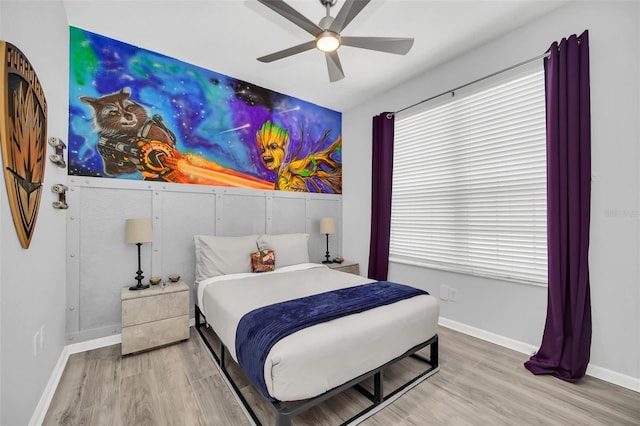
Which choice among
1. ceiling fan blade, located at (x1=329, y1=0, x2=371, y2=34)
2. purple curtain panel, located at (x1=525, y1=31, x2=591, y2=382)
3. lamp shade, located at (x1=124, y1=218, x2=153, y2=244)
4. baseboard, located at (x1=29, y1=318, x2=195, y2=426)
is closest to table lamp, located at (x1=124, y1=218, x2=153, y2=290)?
lamp shade, located at (x1=124, y1=218, x2=153, y2=244)

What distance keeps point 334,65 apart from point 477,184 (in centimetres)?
190

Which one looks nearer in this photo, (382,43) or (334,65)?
(382,43)

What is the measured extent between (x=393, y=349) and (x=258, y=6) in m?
2.90

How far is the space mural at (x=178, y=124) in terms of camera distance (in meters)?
2.67

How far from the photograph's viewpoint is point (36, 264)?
1667mm

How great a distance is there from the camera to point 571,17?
2268 mm

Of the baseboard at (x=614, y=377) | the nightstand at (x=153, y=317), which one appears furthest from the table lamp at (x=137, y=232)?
the baseboard at (x=614, y=377)

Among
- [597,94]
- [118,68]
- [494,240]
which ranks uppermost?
[118,68]

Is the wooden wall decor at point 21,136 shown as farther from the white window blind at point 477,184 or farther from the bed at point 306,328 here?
the white window blind at point 477,184

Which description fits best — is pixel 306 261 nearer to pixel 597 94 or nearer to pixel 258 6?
pixel 258 6

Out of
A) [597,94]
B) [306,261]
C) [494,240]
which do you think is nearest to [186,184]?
[306,261]

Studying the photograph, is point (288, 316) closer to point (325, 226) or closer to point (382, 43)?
point (382, 43)

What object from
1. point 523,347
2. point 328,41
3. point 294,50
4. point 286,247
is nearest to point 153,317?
point 286,247

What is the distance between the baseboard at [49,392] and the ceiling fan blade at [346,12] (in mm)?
3046
